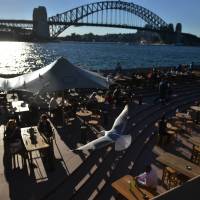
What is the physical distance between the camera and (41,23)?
149 metres

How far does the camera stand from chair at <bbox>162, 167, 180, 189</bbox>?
790cm

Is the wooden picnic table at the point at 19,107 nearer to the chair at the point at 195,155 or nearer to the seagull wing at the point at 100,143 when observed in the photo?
the seagull wing at the point at 100,143

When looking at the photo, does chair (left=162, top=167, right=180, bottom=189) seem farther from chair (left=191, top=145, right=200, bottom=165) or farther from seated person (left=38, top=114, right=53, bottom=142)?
seated person (left=38, top=114, right=53, bottom=142)

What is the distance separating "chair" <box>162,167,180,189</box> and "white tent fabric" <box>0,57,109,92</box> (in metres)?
4.87

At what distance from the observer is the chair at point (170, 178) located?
25.9ft

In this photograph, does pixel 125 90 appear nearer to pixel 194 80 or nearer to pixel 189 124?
pixel 189 124

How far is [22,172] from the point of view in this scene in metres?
8.31

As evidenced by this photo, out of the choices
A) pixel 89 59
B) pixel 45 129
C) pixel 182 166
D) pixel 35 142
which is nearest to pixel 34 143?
pixel 35 142

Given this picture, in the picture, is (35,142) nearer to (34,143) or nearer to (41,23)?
(34,143)

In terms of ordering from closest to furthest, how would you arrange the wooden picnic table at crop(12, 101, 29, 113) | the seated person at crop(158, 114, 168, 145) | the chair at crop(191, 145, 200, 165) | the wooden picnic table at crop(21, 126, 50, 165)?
the wooden picnic table at crop(21, 126, 50, 165) < the chair at crop(191, 145, 200, 165) < the seated person at crop(158, 114, 168, 145) < the wooden picnic table at crop(12, 101, 29, 113)

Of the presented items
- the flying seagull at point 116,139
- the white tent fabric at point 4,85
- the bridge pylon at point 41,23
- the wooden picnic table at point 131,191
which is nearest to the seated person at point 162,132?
the flying seagull at point 116,139

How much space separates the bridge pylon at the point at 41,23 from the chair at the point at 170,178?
482 ft

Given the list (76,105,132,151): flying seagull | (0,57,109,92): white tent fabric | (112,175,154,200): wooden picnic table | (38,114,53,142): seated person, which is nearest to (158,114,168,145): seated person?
(0,57,109,92): white tent fabric

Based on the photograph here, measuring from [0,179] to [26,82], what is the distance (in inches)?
196
